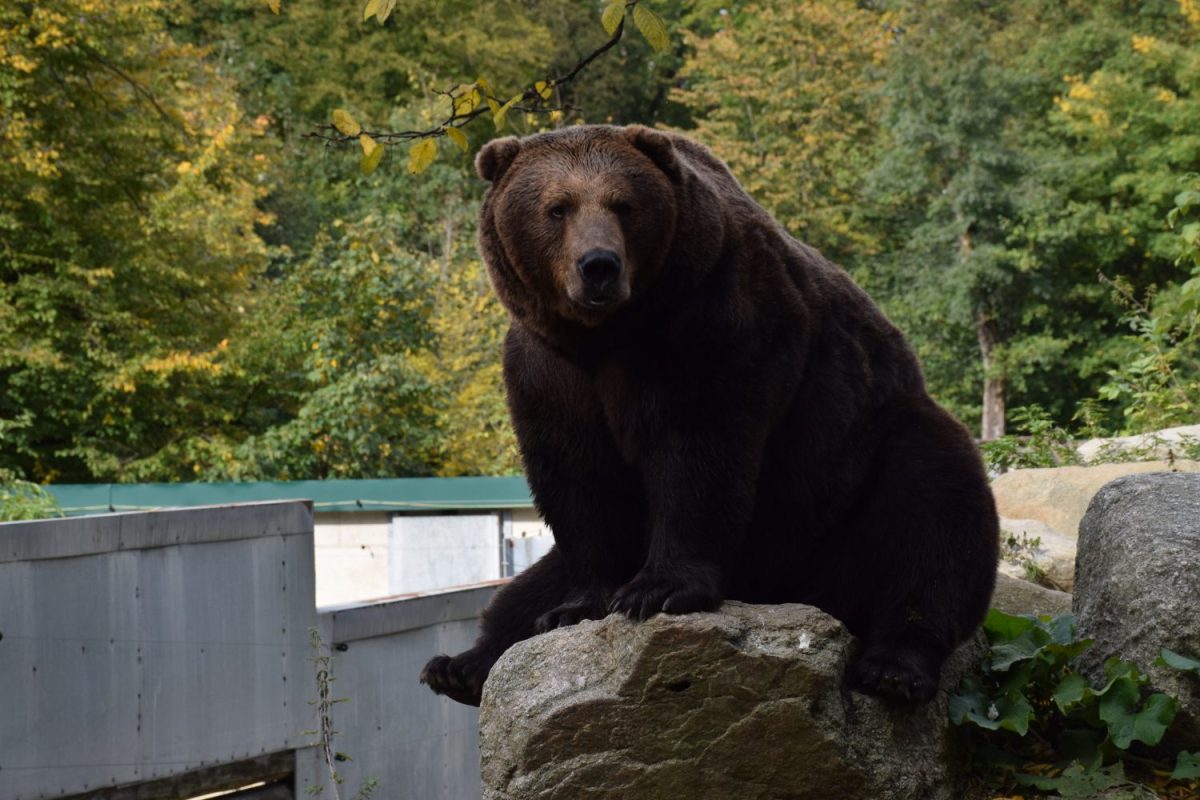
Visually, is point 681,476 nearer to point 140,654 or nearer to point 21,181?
point 140,654

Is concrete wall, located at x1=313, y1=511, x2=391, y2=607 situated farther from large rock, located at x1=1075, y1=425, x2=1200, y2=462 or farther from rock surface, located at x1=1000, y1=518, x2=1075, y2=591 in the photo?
rock surface, located at x1=1000, y1=518, x2=1075, y2=591

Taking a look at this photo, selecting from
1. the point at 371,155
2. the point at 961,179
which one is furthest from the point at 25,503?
the point at 961,179

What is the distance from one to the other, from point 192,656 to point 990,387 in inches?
1051

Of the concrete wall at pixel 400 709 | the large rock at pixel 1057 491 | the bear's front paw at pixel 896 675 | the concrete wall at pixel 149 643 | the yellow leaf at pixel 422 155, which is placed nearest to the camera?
the bear's front paw at pixel 896 675

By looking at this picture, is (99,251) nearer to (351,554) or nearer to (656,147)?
(351,554)

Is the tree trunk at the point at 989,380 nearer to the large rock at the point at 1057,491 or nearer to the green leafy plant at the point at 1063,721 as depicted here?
the large rock at the point at 1057,491

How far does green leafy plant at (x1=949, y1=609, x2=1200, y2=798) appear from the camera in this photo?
4.41m

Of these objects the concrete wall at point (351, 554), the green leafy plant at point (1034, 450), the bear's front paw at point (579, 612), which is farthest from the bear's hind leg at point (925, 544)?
the concrete wall at point (351, 554)

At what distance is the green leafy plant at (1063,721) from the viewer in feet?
14.5

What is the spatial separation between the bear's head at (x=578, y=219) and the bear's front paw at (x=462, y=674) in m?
1.28

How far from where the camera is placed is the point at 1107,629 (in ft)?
15.7

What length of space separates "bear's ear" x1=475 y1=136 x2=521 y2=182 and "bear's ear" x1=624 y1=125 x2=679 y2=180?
14.3 inches

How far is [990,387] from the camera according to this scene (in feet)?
106

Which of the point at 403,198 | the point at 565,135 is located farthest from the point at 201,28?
the point at 565,135
